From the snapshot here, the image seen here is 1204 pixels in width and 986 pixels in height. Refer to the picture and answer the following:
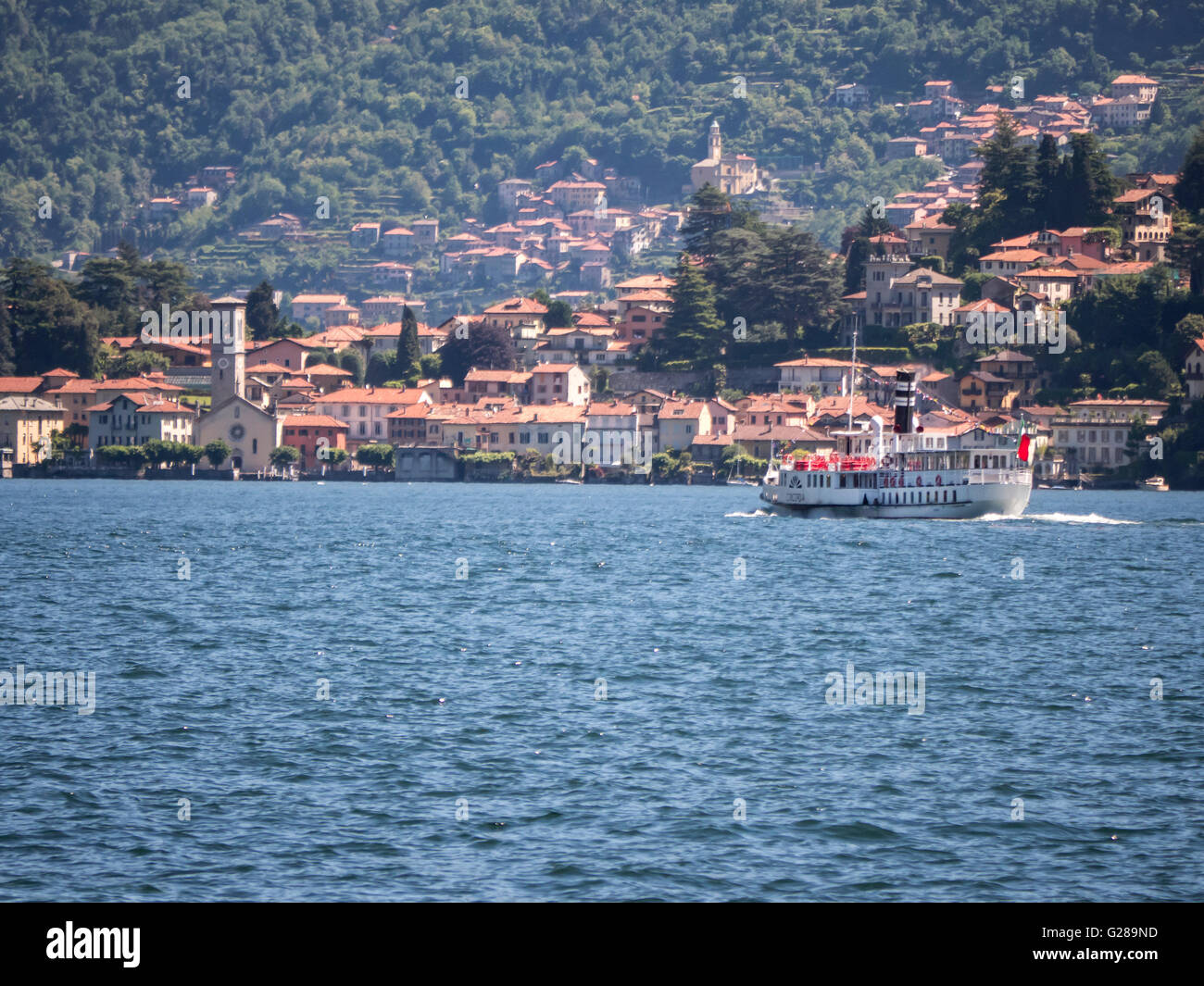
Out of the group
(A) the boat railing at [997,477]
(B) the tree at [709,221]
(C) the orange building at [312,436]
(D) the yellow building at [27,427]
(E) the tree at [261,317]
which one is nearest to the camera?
(A) the boat railing at [997,477]

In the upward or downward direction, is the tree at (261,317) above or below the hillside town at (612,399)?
above

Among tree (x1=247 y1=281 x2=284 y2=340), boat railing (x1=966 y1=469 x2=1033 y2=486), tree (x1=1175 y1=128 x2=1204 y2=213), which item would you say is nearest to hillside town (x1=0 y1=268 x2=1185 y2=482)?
tree (x1=247 y1=281 x2=284 y2=340)

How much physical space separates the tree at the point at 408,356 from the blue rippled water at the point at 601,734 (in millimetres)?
93786

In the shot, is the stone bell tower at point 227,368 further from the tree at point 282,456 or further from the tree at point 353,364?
the tree at point 353,364

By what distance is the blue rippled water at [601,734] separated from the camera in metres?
17.7

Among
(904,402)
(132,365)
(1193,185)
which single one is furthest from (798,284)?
Result: (904,402)

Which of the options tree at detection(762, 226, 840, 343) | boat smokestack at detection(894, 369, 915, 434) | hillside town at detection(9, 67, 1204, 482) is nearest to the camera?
boat smokestack at detection(894, 369, 915, 434)

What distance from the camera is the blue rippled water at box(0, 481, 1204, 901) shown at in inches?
695

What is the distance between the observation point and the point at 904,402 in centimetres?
8225

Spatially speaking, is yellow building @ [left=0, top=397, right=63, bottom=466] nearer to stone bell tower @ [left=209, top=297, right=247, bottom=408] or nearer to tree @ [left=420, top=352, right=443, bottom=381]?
stone bell tower @ [left=209, top=297, right=247, bottom=408]

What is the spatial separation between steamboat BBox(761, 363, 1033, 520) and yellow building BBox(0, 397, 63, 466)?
71.6 m

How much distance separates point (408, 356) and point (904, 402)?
74.4 meters

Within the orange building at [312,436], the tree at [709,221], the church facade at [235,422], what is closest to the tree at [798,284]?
the tree at [709,221]
